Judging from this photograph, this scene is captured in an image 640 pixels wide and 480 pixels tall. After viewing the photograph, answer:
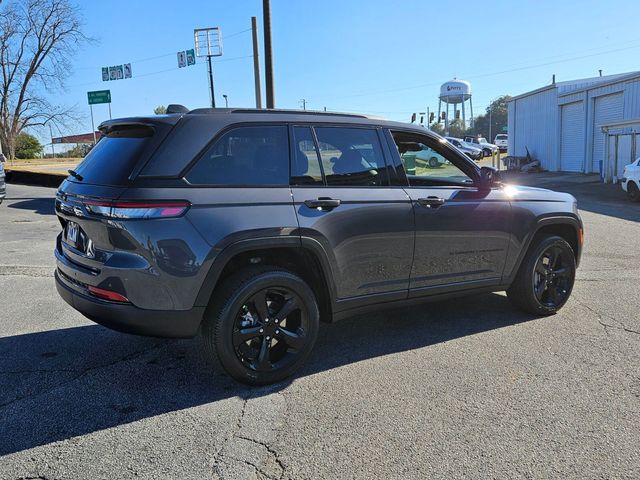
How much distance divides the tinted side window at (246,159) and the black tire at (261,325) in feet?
2.05

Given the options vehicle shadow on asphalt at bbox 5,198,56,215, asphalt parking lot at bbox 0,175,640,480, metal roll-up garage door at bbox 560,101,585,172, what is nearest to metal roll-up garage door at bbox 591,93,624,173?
metal roll-up garage door at bbox 560,101,585,172

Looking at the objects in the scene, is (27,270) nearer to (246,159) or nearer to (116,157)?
(116,157)

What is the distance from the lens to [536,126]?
3169 centimetres

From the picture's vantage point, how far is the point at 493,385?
3.66 meters

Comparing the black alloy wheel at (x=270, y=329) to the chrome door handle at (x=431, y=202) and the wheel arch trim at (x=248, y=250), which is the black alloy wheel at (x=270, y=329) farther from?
the chrome door handle at (x=431, y=202)

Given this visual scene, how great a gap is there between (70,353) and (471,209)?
11.4 feet

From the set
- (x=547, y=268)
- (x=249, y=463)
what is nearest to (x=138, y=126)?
(x=249, y=463)

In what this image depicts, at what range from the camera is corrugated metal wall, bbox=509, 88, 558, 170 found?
2961 cm

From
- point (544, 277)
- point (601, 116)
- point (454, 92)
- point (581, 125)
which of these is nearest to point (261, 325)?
point (544, 277)

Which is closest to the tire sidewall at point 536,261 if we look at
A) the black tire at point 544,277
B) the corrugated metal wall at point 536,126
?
the black tire at point 544,277

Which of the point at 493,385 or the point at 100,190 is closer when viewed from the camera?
the point at 100,190

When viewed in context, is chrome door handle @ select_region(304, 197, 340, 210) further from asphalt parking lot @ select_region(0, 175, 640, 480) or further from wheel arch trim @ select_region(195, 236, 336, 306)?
asphalt parking lot @ select_region(0, 175, 640, 480)

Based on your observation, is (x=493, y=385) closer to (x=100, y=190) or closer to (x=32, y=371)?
(x=100, y=190)

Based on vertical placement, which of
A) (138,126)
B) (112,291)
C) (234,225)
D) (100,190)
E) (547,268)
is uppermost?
(138,126)
